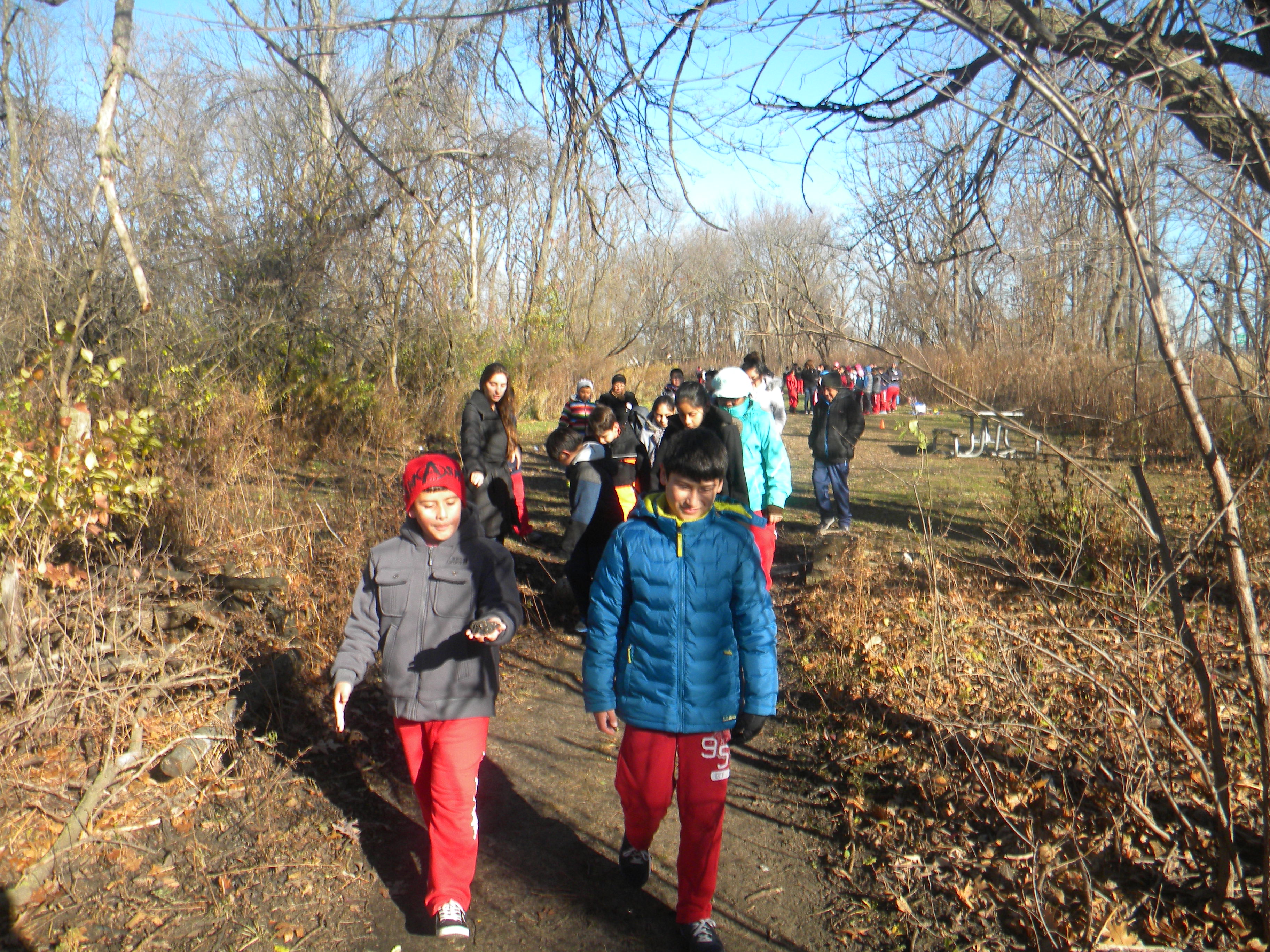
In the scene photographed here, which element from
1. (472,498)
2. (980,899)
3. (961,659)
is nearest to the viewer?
(980,899)

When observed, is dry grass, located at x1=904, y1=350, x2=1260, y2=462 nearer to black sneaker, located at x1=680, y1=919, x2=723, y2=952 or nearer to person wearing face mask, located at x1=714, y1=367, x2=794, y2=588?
person wearing face mask, located at x1=714, y1=367, x2=794, y2=588

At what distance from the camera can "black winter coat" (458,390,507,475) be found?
7191 mm

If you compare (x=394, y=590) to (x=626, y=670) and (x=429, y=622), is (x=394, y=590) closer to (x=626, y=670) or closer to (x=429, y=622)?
(x=429, y=622)

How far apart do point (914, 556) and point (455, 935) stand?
18.5 feet

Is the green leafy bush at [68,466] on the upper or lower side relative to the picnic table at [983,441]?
lower

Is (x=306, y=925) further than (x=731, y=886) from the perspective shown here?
No

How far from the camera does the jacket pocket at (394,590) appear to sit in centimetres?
311

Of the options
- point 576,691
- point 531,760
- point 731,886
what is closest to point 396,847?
point 531,760

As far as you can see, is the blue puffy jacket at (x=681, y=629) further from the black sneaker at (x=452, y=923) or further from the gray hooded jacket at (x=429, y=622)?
the black sneaker at (x=452, y=923)

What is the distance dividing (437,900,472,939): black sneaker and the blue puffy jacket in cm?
83

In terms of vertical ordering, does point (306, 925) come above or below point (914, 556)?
below

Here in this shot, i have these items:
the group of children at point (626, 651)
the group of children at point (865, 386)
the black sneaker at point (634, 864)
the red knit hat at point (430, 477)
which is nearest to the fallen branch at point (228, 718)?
the group of children at point (626, 651)

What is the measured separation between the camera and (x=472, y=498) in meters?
7.22

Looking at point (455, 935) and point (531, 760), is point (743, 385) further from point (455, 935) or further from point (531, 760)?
point (455, 935)
